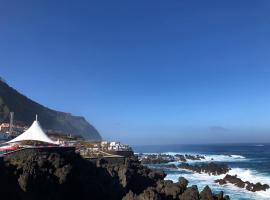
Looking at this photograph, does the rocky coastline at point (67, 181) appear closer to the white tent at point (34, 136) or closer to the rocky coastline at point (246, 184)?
the white tent at point (34, 136)

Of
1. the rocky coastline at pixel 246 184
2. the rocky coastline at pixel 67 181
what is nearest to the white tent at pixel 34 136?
the rocky coastline at pixel 67 181

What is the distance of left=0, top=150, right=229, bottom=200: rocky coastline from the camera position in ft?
68.9

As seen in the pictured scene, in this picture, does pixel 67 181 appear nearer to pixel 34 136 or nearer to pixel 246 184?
pixel 34 136

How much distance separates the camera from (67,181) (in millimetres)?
24234

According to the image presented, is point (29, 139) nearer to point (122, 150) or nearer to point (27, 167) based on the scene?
point (27, 167)

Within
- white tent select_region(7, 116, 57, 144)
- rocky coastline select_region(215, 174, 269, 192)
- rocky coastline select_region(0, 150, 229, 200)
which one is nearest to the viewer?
rocky coastline select_region(0, 150, 229, 200)

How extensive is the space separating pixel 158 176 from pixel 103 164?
6809mm

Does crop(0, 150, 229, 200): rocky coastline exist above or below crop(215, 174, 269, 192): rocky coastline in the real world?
above

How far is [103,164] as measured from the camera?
37188 mm

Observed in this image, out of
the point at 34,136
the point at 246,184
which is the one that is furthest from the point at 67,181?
the point at 246,184

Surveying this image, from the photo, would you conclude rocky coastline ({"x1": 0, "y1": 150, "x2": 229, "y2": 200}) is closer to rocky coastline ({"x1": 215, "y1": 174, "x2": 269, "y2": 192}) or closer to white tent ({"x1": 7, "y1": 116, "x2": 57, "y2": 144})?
white tent ({"x1": 7, "y1": 116, "x2": 57, "y2": 144})

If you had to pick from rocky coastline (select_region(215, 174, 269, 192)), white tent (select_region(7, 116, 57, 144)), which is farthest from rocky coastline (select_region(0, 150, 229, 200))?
rocky coastline (select_region(215, 174, 269, 192))

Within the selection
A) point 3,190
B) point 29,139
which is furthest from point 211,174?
point 3,190

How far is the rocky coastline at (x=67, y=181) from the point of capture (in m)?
21.0
